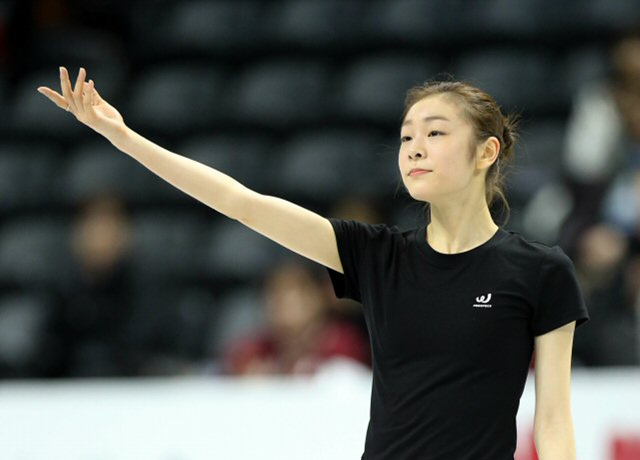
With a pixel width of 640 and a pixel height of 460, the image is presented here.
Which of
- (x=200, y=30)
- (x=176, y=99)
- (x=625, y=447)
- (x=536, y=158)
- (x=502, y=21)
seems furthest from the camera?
(x=200, y=30)

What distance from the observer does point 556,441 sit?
2.78m

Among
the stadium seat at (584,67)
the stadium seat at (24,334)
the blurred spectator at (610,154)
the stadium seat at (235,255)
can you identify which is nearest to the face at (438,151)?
the blurred spectator at (610,154)

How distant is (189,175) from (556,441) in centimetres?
112

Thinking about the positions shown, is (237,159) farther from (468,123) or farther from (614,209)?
(468,123)

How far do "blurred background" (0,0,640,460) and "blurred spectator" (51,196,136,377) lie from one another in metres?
0.01

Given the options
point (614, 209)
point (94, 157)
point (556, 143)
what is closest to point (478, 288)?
point (614, 209)

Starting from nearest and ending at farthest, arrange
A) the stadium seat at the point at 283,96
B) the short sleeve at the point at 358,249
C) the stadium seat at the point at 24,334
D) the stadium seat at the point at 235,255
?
1. the short sleeve at the point at 358,249
2. the stadium seat at the point at 24,334
3. the stadium seat at the point at 235,255
4. the stadium seat at the point at 283,96

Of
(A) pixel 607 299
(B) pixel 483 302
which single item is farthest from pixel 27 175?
(B) pixel 483 302

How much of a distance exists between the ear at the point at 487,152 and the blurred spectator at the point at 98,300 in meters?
4.25

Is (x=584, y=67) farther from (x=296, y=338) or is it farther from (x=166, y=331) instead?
(x=166, y=331)

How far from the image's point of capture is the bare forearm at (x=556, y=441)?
277cm

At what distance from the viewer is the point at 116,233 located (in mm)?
7641

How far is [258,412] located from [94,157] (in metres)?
4.24

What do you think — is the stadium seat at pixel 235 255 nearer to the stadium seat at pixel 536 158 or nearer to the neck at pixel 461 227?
the stadium seat at pixel 536 158
